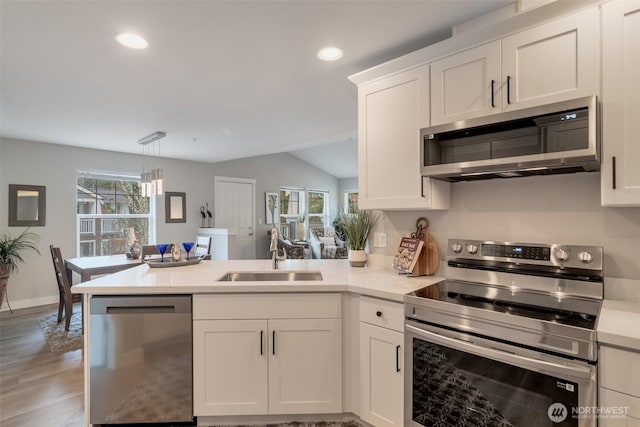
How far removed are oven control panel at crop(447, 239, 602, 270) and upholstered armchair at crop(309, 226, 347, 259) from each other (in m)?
5.55

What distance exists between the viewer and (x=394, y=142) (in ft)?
6.93

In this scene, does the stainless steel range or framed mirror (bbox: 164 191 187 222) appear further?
framed mirror (bbox: 164 191 187 222)

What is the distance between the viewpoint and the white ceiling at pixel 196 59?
1.71 metres

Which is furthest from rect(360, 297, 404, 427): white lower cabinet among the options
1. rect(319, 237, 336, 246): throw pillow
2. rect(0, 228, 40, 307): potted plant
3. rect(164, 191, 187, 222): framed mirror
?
rect(319, 237, 336, 246): throw pillow

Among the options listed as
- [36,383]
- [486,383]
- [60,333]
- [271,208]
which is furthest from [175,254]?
[271,208]

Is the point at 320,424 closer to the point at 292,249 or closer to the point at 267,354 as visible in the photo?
the point at 267,354

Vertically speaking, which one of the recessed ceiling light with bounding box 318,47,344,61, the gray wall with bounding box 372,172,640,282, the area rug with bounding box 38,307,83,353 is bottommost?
the area rug with bounding box 38,307,83,353

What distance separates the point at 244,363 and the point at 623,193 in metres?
2.03

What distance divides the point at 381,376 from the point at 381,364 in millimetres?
66

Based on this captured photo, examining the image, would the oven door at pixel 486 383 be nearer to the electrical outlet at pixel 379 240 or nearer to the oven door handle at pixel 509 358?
the oven door handle at pixel 509 358

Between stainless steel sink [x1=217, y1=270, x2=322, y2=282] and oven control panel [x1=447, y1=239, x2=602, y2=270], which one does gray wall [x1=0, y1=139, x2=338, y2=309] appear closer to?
stainless steel sink [x1=217, y1=270, x2=322, y2=282]

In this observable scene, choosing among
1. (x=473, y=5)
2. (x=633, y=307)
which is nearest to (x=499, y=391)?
(x=633, y=307)

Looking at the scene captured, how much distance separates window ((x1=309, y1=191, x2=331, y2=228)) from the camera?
30.5 ft

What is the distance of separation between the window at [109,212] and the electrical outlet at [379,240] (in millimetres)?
4070
